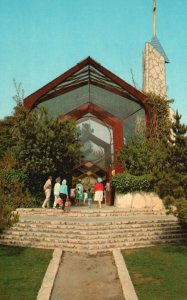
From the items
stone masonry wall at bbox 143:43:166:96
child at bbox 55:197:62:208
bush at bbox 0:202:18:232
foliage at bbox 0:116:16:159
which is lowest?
bush at bbox 0:202:18:232

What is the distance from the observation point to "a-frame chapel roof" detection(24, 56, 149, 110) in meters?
20.9

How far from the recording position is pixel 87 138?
26.5 metres

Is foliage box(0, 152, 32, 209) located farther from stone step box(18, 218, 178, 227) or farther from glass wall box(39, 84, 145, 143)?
glass wall box(39, 84, 145, 143)

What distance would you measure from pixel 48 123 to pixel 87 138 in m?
8.69

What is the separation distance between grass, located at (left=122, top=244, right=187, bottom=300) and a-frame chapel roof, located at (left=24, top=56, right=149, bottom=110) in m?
12.0

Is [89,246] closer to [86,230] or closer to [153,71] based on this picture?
[86,230]

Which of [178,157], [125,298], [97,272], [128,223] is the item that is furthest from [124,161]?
[125,298]

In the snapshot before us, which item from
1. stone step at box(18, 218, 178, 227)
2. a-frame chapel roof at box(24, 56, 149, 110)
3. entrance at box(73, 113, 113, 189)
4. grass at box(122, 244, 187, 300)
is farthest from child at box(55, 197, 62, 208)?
grass at box(122, 244, 187, 300)

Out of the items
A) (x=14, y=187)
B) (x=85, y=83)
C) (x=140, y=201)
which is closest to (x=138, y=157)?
(x=140, y=201)

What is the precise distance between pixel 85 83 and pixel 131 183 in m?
7.86

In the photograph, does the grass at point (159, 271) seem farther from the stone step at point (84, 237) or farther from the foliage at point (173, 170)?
the foliage at point (173, 170)

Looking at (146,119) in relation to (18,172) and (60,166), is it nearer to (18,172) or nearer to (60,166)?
(60,166)

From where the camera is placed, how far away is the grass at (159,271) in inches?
274

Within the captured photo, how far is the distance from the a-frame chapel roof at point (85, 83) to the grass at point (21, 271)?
11.7 metres
